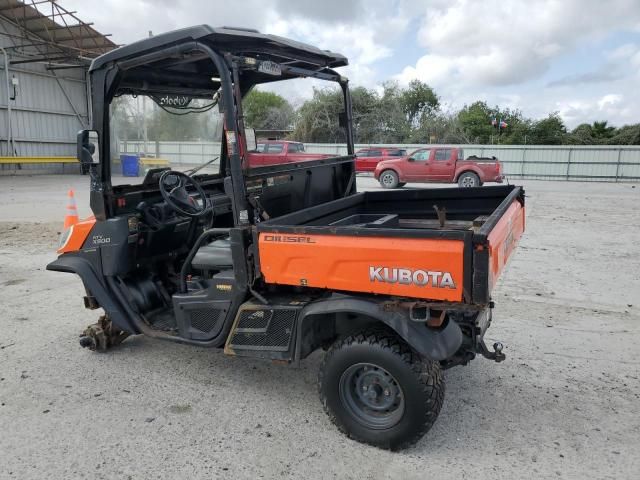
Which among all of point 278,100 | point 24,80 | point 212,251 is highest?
point 24,80

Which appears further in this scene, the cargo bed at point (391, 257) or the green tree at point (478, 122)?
the green tree at point (478, 122)

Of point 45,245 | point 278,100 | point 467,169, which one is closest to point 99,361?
point 278,100

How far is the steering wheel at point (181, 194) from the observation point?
3.97m

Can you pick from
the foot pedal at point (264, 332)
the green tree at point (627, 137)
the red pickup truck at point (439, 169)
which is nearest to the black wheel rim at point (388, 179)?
the red pickup truck at point (439, 169)

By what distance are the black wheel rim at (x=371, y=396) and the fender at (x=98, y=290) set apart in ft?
5.98

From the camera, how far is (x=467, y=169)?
Result: 60.5 ft

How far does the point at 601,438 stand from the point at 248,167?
8.60ft

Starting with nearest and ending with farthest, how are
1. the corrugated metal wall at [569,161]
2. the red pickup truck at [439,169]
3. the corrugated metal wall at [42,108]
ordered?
the red pickup truck at [439,169], the corrugated metal wall at [42,108], the corrugated metal wall at [569,161]

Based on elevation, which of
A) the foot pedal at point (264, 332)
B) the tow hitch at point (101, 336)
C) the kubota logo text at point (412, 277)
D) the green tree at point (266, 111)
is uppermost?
the green tree at point (266, 111)

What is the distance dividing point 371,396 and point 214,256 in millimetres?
1491

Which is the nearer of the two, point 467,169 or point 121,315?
point 121,315

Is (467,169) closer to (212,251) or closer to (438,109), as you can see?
(212,251)

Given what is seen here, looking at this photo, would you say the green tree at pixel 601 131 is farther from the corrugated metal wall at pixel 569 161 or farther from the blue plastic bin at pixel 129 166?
the blue plastic bin at pixel 129 166

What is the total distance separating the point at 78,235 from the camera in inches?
157
